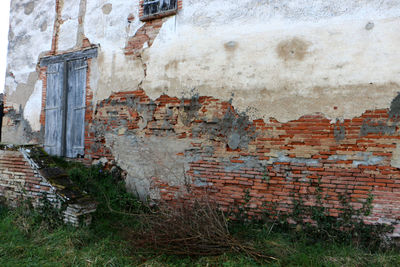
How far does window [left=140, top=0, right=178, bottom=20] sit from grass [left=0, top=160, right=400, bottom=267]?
10.9ft

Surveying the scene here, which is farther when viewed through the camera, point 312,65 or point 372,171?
point 312,65

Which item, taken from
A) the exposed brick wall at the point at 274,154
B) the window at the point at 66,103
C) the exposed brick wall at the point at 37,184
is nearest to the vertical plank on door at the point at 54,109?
the window at the point at 66,103

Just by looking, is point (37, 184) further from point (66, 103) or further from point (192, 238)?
point (192, 238)

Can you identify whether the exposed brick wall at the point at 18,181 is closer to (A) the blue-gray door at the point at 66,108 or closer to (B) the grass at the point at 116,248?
(B) the grass at the point at 116,248

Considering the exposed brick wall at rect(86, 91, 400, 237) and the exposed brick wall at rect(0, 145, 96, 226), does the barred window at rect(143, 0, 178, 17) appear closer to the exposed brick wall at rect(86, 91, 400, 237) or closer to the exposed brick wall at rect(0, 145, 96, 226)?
the exposed brick wall at rect(86, 91, 400, 237)

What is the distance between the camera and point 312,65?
4.18 m

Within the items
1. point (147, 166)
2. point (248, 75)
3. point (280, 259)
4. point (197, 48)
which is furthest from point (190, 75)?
point (280, 259)

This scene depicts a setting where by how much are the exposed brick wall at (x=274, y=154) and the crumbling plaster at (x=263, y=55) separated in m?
0.20

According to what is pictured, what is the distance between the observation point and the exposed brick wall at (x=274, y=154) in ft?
12.5

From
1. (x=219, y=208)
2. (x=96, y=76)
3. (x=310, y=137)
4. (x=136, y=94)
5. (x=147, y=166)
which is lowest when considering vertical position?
(x=219, y=208)

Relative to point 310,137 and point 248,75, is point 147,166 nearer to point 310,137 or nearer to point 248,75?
point 248,75

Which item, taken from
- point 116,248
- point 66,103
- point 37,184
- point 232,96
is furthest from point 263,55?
point 66,103

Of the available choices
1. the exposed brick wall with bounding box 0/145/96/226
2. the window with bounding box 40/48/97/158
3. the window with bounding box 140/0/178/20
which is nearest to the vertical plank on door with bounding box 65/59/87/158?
the window with bounding box 40/48/97/158

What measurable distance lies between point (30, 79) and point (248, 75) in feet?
17.0
